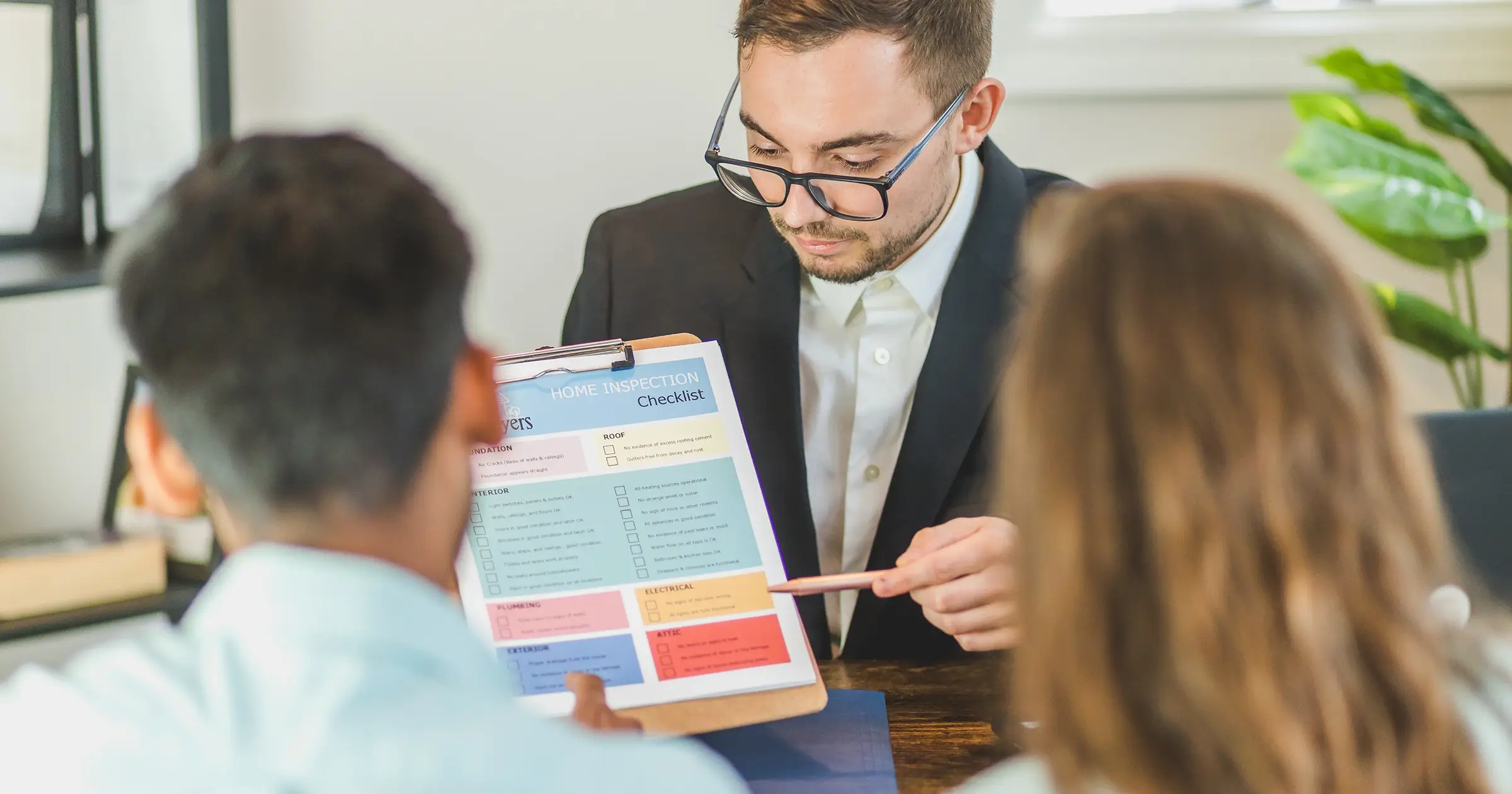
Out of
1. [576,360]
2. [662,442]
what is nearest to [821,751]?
[662,442]

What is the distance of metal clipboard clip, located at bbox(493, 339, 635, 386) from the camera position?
1.15 metres

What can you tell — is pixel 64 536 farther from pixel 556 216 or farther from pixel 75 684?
pixel 75 684

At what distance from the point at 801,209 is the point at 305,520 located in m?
0.80

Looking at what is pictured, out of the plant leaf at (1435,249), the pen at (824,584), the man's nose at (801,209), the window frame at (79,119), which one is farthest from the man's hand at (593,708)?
the plant leaf at (1435,249)

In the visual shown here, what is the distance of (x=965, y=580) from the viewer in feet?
3.73

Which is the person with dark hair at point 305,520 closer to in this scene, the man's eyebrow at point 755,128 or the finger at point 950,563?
the finger at point 950,563

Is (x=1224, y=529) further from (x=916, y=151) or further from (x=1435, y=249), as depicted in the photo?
(x=1435, y=249)

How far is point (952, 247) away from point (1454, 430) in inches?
22.0

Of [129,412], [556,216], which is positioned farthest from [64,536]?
[556,216]

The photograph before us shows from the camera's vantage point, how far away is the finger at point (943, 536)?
114 cm

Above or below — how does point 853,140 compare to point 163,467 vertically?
above

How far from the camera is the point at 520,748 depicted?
59 centimetres

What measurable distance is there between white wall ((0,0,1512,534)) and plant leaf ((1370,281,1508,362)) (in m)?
0.32

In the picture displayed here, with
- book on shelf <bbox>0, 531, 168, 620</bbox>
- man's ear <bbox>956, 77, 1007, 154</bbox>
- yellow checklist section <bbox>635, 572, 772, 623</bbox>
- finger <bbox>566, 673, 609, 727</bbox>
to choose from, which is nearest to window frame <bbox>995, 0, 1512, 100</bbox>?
man's ear <bbox>956, 77, 1007, 154</bbox>
